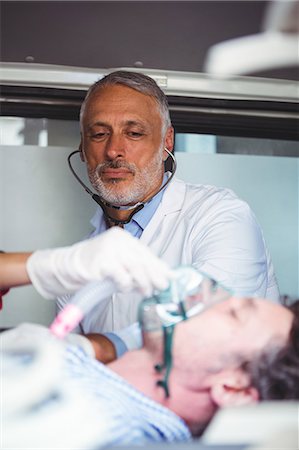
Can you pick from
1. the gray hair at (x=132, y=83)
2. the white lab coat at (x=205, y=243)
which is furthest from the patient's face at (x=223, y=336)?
the gray hair at (x=132, y=83)

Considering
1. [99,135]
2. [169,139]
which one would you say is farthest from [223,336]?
[169,139]

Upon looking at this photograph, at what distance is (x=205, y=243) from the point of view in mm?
2168

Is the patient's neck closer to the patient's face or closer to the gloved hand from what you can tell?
the patient's face

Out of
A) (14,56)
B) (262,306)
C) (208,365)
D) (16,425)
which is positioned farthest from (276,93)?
(16,425)

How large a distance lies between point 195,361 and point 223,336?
0.09 m

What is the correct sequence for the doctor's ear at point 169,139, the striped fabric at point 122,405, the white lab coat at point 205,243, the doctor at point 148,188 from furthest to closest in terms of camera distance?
the doctor's ear at point 169,139, the doctor at point 148,188, the white lab coat at point 205,243, the striped fabric at point 122,405

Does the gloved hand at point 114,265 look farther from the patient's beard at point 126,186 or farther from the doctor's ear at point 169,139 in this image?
the doctor's ear at point 169,139

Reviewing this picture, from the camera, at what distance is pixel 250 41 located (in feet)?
5.67

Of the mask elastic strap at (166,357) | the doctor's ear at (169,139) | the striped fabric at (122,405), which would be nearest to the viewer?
the striped fabric at (122,405)

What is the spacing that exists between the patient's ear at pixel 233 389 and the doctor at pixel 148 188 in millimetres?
658

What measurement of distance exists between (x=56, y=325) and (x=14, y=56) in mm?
1334

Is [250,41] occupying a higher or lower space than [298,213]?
higher

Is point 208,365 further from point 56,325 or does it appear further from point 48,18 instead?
point 48,18

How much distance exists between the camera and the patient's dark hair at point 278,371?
1.46 metres
